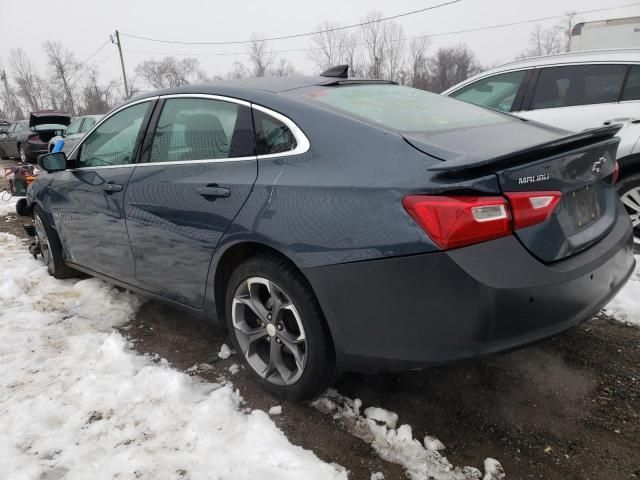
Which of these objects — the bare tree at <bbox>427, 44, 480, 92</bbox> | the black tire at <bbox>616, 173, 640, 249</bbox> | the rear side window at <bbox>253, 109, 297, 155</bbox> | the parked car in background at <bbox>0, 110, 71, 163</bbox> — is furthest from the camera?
the bare tree at <bbox>427, 44, 480, 92</bbox>

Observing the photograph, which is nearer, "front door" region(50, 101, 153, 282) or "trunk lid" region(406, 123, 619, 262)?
"trunk lid" region(406, 123, 619, 262)

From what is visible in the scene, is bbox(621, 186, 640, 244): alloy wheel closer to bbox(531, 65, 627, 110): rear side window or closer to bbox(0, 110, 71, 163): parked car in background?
bbox(531, 65, 627, 110): rear side window

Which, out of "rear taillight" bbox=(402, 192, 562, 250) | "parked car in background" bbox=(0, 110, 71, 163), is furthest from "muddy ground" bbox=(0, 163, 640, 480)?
"parked car in background" bbox=(0, 110, 71, 163)

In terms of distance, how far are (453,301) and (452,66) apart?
82.3 meters

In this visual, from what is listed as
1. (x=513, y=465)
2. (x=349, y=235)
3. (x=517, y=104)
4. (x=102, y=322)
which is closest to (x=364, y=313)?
(x=349, y=235)

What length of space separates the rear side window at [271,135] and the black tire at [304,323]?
523 mm

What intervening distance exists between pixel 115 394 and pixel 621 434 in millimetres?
2491

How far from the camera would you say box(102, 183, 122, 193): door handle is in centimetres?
310

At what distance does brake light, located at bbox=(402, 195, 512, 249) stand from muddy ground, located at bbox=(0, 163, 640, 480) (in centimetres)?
56

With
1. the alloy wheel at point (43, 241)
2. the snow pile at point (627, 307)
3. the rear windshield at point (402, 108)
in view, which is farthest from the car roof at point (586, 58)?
the alloy wheel at point (43, 241)

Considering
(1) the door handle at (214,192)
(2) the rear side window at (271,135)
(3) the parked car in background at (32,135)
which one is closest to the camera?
(2) the rear side window at (271,135)

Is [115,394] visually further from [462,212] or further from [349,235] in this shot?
[462,212]

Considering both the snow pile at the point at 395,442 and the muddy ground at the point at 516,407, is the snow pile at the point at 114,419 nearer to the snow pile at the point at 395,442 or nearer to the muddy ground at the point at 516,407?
the muddy ground at the point at 516,407

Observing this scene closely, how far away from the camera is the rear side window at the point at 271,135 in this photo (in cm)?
224
